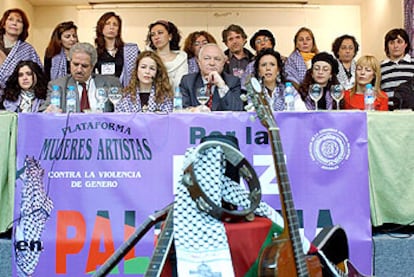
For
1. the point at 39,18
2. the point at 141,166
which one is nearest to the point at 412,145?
the point at 141,166

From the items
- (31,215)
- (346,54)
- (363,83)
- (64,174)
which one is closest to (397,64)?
(346,54)

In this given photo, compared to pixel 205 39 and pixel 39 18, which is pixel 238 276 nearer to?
pixel 205 39

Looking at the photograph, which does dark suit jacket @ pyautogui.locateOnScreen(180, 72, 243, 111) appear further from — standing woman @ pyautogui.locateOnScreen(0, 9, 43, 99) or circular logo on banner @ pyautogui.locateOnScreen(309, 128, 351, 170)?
standing woman @ pyautogui.locateOnScreen(0, 9, 43, 99)

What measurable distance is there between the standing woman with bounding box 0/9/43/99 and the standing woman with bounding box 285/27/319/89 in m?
1.76

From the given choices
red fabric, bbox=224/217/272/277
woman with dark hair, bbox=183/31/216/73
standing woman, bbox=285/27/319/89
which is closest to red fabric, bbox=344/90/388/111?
standing woman, bbox=285/27/319/89

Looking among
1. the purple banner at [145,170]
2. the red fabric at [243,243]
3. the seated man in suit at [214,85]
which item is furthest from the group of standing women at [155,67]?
the red fabric at [243,243]

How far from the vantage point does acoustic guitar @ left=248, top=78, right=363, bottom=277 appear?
54.0 inches

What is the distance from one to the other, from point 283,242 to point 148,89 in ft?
6.42

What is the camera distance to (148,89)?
326 cm

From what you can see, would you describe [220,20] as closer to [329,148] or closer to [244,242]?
[329,148]

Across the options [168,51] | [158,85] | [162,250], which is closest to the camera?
[162,250]

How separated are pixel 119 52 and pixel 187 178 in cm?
278

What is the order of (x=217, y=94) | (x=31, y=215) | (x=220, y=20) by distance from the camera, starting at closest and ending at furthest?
1. (x=31, y=215)
2. (x=217, y=94)
3. (x=220, y=20)

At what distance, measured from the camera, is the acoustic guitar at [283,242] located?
1371 millimetres
